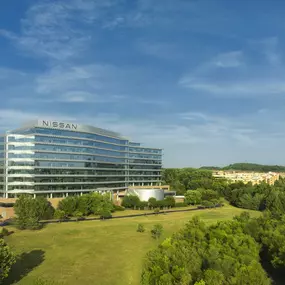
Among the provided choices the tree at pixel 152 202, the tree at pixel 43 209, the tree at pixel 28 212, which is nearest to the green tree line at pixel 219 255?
the tree at pixel 28 212

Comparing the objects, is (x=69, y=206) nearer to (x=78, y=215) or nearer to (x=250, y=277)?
(x=78, y=215)

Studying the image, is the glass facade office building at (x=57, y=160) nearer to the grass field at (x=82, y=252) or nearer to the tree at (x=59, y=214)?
the tree at (x=59, y=214)

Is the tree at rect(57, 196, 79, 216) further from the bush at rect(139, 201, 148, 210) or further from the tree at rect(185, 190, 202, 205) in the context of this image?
the tree at rect(185, 190, 202, 205)

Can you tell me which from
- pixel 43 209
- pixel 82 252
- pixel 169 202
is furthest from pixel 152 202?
pixel 82 252

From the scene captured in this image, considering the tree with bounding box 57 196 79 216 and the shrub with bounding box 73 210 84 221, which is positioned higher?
the tree with bounding box 57 196 79 216

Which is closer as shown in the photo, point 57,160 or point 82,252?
point 82,252

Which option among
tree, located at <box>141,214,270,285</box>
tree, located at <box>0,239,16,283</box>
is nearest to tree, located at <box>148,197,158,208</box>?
tree, located at <box>141,214,270,285</box>
